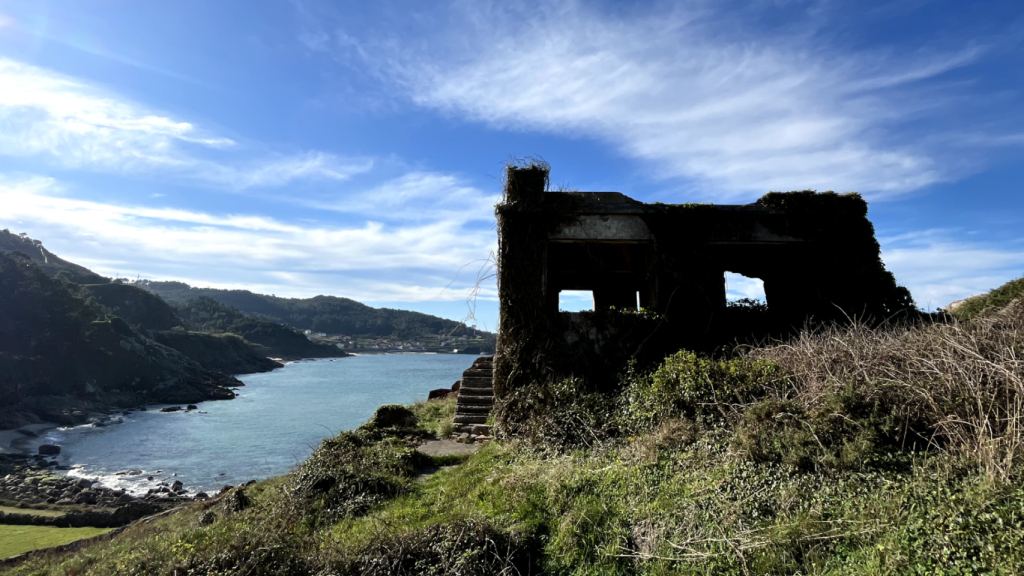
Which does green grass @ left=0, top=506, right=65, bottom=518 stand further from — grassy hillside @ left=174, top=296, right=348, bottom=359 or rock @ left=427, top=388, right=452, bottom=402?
grassy hillside @ left=174, top=296, right=348, bottom=359

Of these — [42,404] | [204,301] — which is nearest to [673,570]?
[42,404]

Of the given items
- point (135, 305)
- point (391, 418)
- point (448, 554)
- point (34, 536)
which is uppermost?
point (135, 305)

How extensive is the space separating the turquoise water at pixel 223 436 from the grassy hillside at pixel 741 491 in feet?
41.5

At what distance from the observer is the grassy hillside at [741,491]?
4.53m

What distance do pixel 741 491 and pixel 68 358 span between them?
266 feet

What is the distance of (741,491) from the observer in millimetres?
5648

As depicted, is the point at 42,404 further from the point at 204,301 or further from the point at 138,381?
the point at 204,301

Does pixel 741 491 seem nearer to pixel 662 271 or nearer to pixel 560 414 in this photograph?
pixel 560 414

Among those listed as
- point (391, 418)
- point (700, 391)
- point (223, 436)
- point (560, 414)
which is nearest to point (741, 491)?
point (700, 391)

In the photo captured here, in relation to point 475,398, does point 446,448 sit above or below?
below

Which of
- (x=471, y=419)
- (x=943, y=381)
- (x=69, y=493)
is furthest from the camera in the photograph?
(x=69, y=493)

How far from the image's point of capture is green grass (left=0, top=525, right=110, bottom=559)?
2088 cm

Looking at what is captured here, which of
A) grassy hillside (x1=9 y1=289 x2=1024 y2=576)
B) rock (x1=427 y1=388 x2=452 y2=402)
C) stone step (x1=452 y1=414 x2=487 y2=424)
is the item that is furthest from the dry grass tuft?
rock (x1=427 y1=388 x2=452 y2=402)

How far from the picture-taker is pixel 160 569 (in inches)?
237
